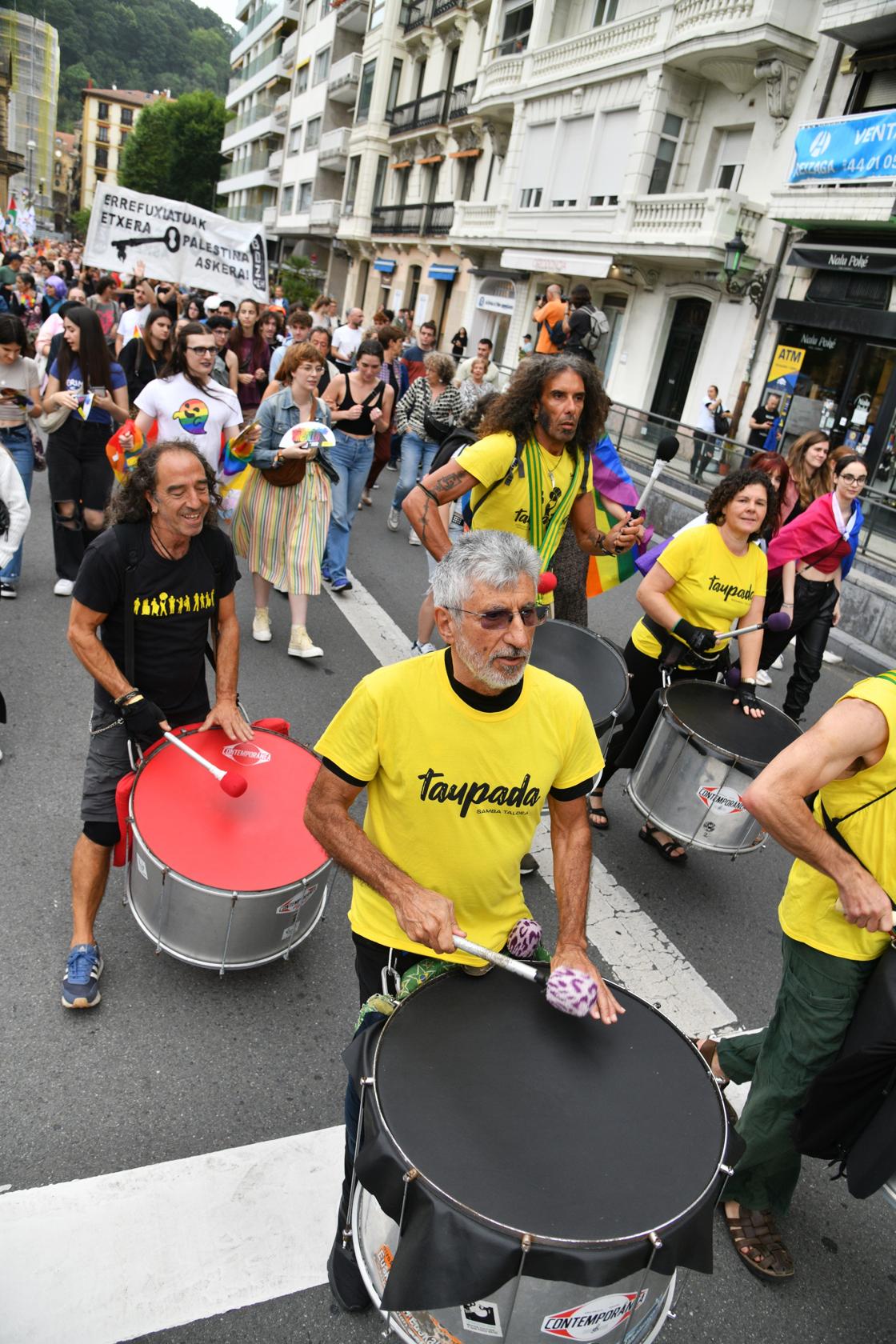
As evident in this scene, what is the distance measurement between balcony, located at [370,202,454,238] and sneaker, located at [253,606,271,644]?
99.2 ft

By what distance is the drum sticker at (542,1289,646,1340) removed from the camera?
5.25ft

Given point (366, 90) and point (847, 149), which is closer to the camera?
point (847, 149)

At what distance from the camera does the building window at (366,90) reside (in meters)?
41.0

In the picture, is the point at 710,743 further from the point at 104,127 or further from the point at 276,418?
the point at 104,127

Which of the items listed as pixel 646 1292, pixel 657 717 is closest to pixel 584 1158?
pixel 646 1292

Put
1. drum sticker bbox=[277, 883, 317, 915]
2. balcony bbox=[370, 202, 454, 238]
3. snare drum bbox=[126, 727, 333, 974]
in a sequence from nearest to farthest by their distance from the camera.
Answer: snare drum bbox=[126, 727, 333, 974], drum sticker bbox=[277, 883, 317, 915], balcony bbox=[370, 202, 454, 238]

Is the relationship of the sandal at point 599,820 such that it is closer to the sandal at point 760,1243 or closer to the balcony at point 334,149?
the sandal at point 760,1243

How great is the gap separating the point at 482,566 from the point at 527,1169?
1.20 metres

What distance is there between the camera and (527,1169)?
164 cm

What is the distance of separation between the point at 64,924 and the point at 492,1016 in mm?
2157

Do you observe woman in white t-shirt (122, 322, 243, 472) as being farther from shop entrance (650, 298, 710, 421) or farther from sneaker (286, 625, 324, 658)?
shop entrance (650, 298, 710, 421)

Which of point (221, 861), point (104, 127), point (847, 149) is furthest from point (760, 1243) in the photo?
point (104, 127)

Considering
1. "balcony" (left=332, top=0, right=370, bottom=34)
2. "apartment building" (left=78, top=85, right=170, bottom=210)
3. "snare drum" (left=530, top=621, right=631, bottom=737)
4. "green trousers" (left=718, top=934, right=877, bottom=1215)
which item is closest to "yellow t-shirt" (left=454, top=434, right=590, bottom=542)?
"snare drum" (left=530, top=621, right=631, bottom=737)

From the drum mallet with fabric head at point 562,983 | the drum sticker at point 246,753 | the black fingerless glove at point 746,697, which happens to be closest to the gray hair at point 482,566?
the drum mallet with fabric head at point 562,983
